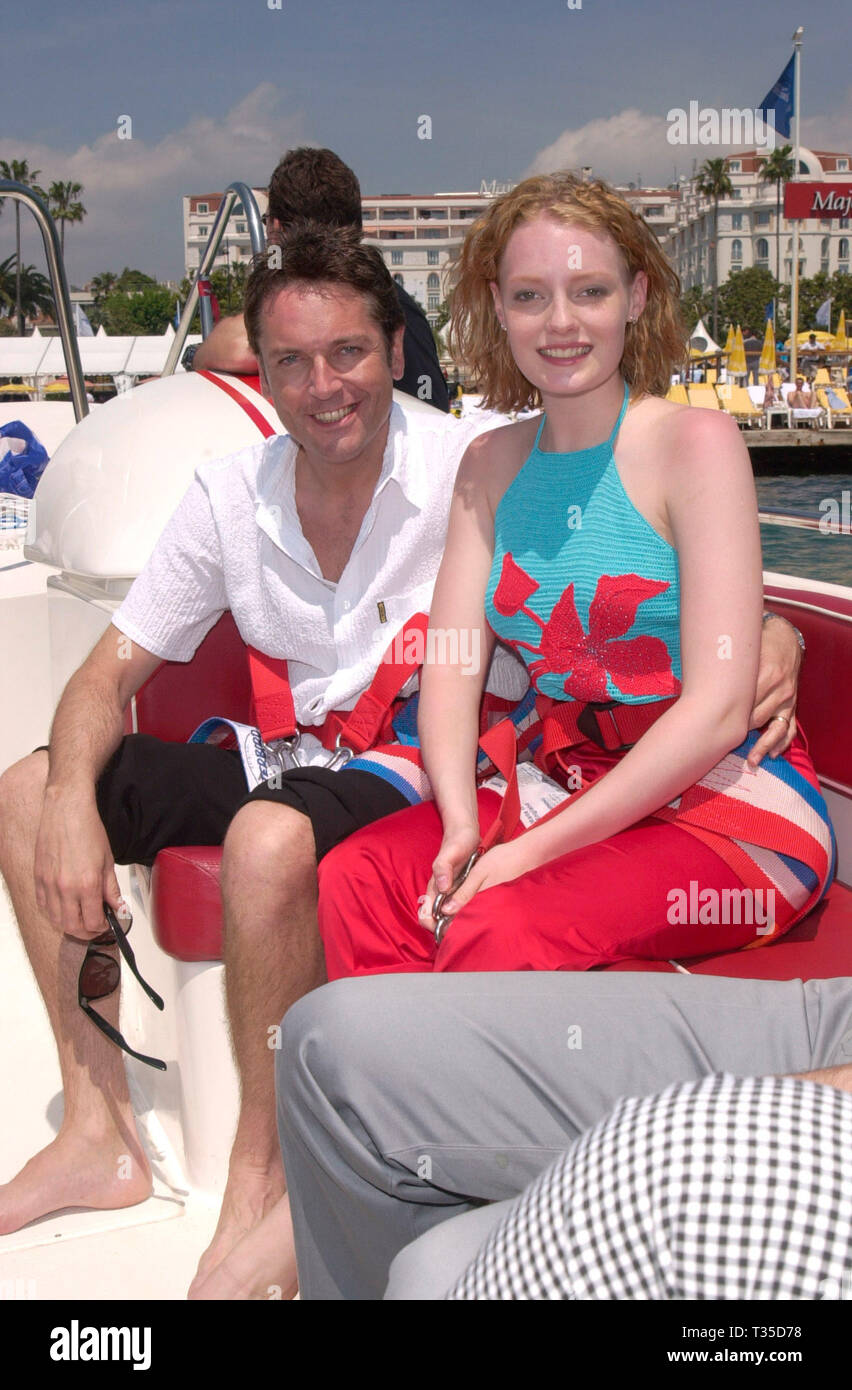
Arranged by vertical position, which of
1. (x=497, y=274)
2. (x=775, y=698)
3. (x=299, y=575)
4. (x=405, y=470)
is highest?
(x=497, y=274)

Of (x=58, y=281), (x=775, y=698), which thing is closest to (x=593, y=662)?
(x=775, y=698)

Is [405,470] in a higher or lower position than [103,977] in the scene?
higher

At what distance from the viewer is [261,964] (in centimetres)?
173

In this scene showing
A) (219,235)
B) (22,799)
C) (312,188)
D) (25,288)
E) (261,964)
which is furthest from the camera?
(25,288)

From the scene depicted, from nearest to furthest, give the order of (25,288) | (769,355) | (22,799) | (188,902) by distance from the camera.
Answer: (188,902)
(22,799)
(769,355)
(25,288)

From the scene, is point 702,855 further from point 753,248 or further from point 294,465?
point 753,248

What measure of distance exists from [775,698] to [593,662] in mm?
270

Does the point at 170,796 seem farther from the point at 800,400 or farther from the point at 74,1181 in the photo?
the point at 800,400

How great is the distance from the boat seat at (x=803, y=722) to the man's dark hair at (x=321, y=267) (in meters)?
0.61

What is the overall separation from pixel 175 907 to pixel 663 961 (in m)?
0.77

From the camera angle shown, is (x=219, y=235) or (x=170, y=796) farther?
(x=219, y=235)

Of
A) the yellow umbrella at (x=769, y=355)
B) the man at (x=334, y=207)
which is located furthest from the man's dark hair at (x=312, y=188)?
the yellow umbrella at (x=769, y=355)

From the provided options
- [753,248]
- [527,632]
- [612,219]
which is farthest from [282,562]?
[753,248]

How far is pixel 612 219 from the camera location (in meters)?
1.82
